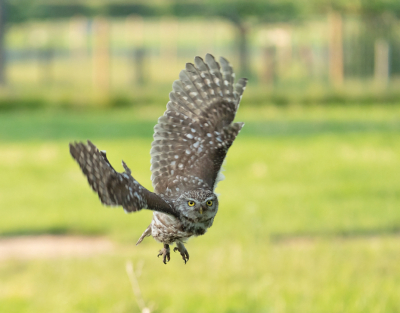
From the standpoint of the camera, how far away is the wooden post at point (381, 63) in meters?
25.6

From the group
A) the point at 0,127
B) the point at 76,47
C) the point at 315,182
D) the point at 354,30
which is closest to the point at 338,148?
the point at 315,182

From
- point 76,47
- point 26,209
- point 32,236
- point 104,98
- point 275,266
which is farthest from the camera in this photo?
point 76,47

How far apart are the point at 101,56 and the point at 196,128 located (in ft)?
79.4

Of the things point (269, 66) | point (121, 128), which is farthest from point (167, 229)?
point (269, 66)

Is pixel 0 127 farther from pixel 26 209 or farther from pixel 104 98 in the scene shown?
pixel 26 209

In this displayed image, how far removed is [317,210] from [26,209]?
18.4 feet

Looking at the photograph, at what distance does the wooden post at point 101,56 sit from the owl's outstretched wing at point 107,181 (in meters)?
24.0

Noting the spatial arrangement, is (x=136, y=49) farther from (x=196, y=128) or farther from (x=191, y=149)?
(x=191, y=149)

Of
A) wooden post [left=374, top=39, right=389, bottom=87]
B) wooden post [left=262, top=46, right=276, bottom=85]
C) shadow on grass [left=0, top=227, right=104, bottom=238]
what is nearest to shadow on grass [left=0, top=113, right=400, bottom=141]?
wooden post [left=262, top=46, right=276, bottom=85]

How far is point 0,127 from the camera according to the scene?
23.0m

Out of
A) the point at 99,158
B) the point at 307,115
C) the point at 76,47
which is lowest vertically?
the point at 307,115

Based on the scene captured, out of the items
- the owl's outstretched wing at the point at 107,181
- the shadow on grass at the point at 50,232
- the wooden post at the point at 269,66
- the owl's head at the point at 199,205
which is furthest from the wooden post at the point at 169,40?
the owl's outstretched wing at the point at 107,181

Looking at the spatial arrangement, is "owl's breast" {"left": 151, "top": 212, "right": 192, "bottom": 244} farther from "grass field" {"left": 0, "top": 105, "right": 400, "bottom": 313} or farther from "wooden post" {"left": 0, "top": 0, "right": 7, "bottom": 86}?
"wooden post" {"left": 0, "top": 0, "right": 7, "bottom": 86}

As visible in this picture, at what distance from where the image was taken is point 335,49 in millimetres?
26391
